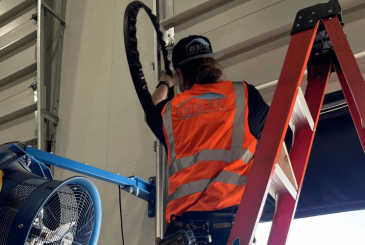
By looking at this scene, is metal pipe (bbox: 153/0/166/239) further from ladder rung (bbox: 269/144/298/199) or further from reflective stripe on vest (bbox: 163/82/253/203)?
ladder rung (bbox: 269/144/298/199)

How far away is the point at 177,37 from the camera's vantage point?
288 cm

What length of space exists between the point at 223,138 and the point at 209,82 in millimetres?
374

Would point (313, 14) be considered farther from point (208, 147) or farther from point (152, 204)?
point (152, 204)

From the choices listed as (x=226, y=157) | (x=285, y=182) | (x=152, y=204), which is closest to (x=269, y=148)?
(x=285, y=182)

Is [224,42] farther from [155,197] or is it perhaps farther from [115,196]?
[115,196]

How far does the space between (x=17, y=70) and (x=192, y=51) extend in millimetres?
2503

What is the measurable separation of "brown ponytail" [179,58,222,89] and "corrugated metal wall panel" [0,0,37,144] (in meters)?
1.98

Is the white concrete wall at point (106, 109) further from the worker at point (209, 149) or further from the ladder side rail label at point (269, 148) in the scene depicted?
the ladder side rail label at point (269, 148)

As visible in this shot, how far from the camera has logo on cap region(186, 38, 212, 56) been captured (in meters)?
2.04

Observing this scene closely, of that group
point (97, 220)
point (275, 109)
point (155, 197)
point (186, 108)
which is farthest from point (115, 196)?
point (275, 109)

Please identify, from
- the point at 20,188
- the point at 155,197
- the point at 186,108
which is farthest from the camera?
the point at 155,197

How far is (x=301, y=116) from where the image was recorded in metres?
1.68

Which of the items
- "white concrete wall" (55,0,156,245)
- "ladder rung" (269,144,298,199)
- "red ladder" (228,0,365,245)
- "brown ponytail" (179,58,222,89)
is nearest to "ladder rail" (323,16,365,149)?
"red ladder" (228,0,365,245)

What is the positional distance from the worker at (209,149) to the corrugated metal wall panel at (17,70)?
210 centimetres
